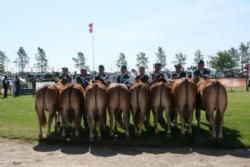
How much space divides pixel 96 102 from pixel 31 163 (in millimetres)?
3014

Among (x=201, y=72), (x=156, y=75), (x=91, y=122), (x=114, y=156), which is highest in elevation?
(x=201, y=72)

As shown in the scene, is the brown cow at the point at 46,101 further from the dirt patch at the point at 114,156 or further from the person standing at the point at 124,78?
the person standing at the point at 124,78

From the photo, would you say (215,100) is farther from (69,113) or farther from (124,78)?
(69,113)

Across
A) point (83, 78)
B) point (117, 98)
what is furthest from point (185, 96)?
point (83, 78)

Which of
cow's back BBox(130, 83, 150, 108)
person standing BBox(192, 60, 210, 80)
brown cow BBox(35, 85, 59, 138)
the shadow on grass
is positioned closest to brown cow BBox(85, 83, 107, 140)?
the shadow on grass

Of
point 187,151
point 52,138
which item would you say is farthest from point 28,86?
point 187,151

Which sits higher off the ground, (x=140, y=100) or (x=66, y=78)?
(x=66, y=78)

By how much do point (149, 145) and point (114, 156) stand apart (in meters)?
1.51

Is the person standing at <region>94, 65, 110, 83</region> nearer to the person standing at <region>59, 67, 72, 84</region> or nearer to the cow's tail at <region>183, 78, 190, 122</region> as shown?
the person standing at <region>59, 67, 72, 84</region>

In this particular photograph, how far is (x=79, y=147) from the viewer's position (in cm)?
1139

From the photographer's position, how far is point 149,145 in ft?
37.3

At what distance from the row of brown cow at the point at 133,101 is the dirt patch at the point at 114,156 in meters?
1.16

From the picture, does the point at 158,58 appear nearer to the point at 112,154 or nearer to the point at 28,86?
the point at 28,86

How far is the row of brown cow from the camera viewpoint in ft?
38.4
